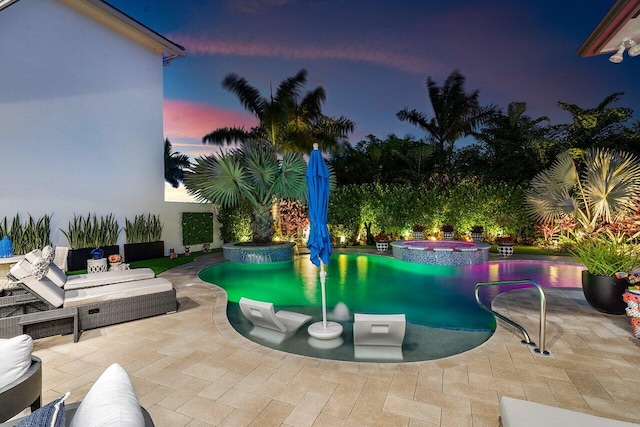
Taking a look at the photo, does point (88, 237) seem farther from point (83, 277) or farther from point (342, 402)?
point (342, 402)

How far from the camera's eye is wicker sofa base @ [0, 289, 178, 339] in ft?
15.1

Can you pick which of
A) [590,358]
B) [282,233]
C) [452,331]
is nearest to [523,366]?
[590,358]

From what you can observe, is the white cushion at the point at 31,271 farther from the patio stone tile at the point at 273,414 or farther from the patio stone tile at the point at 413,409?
the patio stone tile at the point at 413,409

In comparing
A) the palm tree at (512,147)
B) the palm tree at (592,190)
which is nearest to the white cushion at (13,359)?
the palm tree at (592,190)

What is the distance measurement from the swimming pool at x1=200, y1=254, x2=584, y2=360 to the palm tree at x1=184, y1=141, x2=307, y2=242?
2785mm

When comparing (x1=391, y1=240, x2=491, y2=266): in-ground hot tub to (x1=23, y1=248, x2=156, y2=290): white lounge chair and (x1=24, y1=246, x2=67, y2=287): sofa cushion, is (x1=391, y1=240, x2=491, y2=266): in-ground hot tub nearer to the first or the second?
(x1=23, y1=248, x2=156, y2=290): white lounge chair

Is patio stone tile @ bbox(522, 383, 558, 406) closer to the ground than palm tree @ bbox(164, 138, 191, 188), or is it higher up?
closer to the ground

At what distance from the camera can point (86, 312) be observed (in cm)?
518

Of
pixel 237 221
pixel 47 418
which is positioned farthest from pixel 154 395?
pixel 237 221

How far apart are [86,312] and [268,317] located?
2953 mm

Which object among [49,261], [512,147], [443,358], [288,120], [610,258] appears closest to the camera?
[443,358]

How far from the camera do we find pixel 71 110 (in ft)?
34.5

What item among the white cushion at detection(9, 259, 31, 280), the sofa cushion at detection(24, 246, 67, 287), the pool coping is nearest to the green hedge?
the pool coping

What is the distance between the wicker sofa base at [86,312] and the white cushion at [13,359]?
2.80 m
